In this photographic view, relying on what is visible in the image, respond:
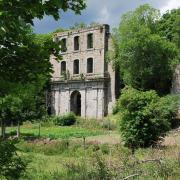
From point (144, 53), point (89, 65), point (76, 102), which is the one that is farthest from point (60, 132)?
point (76, 102)

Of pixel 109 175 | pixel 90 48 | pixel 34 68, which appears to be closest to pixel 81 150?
pixel 109 175

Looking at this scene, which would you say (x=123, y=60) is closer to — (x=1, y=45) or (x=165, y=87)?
(x=165, y=87)

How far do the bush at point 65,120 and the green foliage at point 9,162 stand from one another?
3964 cm

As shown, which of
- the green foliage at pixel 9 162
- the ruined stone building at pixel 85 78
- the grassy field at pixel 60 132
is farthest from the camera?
the ruined stone building at pixel 85 78

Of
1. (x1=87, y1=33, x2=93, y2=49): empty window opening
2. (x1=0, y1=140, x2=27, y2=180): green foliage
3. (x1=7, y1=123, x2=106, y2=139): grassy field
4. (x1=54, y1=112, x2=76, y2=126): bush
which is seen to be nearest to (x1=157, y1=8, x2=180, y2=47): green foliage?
(x1=87, y1=33, x2=93, y2=49): empty window opening

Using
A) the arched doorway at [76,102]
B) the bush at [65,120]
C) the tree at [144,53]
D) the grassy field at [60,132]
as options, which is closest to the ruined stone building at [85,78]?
the arched doorway at [76,102]

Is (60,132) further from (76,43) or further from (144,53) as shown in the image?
(76,43)

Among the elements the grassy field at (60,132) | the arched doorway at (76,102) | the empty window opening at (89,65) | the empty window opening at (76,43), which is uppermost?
the empty window opening at (76,43)

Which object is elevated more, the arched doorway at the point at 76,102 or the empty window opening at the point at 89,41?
the empty window opening at the point at 89,41

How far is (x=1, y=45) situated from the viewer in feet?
22.2

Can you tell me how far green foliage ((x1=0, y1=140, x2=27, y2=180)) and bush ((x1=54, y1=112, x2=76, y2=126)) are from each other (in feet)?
130

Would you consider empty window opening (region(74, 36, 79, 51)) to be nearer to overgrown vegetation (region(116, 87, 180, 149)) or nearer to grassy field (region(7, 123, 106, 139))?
grassy field (region(7, 123, 106, 139))

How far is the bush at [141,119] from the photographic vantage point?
22.5 meters

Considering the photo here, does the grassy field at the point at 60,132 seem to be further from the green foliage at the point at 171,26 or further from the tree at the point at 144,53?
the green foliage at the point at 171,26
